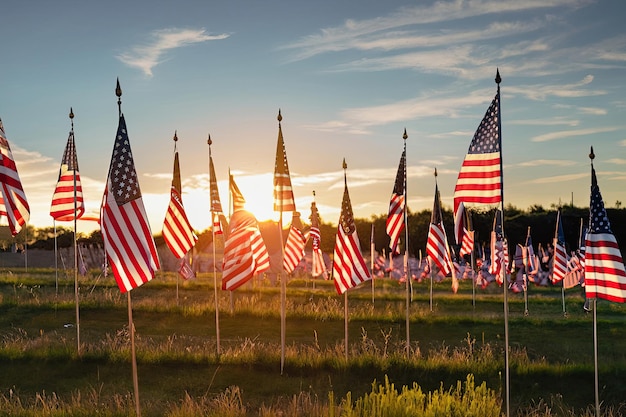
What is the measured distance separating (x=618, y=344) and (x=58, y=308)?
69.1 feet

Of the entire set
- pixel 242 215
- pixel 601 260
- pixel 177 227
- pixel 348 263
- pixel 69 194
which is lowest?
pixel 348 263

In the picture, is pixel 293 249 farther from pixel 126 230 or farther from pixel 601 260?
pixel 126 230

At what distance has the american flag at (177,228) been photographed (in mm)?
20594

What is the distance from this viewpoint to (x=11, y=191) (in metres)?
15.5

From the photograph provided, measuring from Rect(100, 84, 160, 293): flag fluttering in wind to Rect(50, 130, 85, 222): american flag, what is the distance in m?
8.91

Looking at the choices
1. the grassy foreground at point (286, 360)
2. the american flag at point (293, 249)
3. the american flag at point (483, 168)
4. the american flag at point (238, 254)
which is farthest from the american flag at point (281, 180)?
the american flag at point (293, 249)

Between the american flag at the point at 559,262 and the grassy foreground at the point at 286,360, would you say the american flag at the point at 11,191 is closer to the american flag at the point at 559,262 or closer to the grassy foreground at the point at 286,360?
the grassy foreground at the point at 286,360

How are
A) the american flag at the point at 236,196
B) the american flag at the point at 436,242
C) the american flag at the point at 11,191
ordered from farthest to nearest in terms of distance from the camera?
1. the american flag at the point at 436,242
2. the american flag at the point at 236,196
3. the american flag at the point at 11,191

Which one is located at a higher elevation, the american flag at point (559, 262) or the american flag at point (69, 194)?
the american flag at point (69, 194)

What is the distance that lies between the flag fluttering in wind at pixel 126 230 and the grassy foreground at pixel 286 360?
8.46ft

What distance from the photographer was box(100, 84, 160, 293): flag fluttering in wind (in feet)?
43.8

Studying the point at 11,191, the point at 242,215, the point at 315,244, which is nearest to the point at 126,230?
the point at 11,191

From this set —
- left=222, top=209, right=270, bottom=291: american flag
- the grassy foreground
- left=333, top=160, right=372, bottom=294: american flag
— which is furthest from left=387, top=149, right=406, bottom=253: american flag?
left=222, top=209, right=270, bottom=291: american flag

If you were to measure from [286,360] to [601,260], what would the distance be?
8.22 meters
